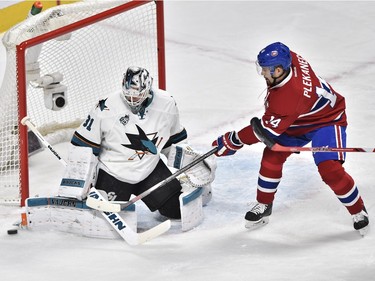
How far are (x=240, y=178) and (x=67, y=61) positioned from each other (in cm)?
100

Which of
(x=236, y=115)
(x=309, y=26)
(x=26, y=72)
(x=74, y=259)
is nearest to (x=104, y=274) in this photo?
(x=74, y=259)

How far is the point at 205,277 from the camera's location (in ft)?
13.8

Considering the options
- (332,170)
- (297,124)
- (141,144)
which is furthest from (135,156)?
(332,170)

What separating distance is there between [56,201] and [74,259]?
427 millimetres

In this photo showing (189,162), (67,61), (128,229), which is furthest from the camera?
(67,61)

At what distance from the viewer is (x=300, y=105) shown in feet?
15.1

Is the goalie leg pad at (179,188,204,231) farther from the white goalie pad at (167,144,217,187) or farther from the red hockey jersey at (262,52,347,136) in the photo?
the red hockey jersey at (262,52,347,136)

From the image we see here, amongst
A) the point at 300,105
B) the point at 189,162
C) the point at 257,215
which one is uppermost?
the point at 300,105

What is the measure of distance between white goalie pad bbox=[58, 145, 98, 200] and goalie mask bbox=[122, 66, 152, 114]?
26 centimetres

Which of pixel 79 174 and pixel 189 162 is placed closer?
pixel 79 174

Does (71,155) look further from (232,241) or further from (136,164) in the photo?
(232,241)

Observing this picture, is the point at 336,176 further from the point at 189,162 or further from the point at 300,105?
the point at 189,162

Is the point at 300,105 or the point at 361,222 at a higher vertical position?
the point at 300,105

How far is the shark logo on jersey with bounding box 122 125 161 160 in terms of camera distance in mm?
4855
